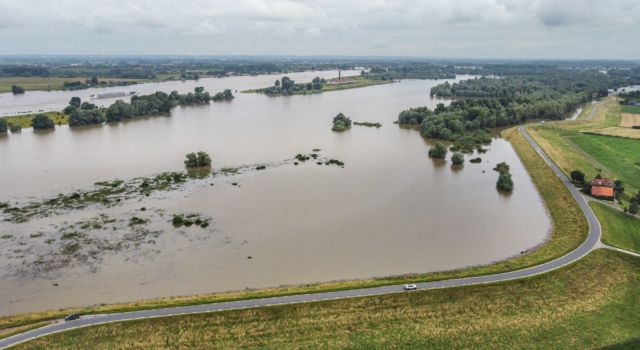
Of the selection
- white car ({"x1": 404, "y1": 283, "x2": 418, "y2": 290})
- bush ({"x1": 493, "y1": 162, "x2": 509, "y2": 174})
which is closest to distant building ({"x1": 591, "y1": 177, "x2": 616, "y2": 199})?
bush ({"x1": 493, "y1": 162, "x2": 509, "y2": 174})

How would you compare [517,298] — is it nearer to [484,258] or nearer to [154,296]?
[484,258]

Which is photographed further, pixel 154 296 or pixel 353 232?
pixel 353 232

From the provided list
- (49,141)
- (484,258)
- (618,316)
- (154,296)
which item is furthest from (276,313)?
(49,141)

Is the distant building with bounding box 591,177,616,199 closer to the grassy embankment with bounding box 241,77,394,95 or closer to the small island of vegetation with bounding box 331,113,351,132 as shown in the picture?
the small island of vegetation with bounding box 331,113,351,132

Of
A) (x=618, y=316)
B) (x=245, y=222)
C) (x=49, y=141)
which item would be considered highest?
(x=49, y=141)

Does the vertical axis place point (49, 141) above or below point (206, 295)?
above

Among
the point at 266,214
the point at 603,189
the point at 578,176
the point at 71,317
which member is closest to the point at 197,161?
the point at 266,214

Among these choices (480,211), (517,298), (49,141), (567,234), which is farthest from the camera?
(49,141)

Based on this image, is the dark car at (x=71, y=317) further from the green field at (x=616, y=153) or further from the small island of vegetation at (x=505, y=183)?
the green field at (x=616, y=153)

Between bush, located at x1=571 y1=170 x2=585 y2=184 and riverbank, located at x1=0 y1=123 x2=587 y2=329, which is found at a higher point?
bush, located at x1=571 y1=170 x2=585 y2=184
